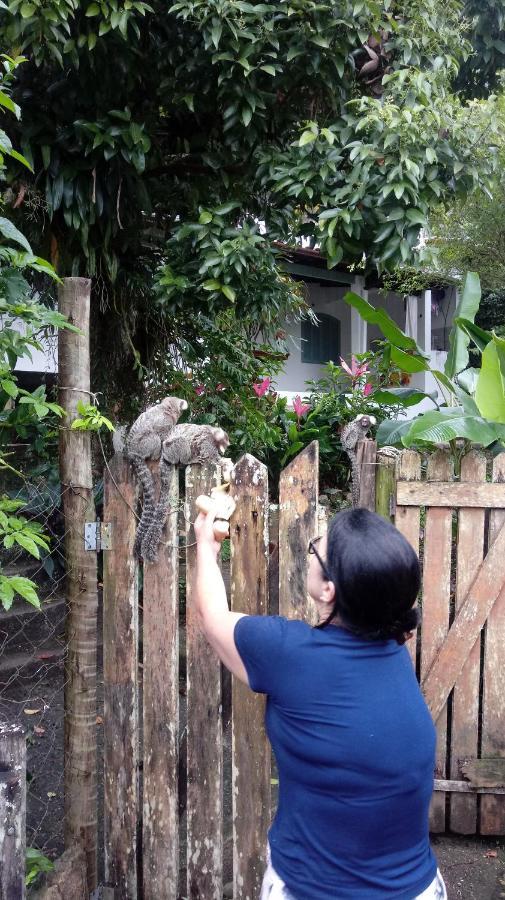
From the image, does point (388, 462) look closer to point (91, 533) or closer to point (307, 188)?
point (91, 533)

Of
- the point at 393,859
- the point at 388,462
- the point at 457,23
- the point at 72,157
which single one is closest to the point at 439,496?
the point at 388,462

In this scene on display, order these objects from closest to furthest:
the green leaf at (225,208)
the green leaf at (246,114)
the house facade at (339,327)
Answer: the green leaf at (246,114) < the green leaf at (225,208) < the house facade at (339,327)

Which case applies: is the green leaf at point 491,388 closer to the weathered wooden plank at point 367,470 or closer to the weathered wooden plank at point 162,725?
the weathered wooden plank at point 367,470

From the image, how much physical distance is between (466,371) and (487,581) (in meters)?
1.12

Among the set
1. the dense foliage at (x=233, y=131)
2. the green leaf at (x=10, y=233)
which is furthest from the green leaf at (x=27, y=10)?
the green leaf at (x=10, y=233)

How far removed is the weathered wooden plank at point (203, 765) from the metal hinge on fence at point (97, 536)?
0.95 ft

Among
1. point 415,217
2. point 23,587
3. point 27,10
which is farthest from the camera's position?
point 415,217

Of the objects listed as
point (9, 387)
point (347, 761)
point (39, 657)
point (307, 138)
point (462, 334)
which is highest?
point (307, 138)

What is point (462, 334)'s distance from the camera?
3.29 meters

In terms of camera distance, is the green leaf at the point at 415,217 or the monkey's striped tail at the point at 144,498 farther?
the green leaf at the point at 415,217

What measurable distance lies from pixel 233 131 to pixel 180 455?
256 cm

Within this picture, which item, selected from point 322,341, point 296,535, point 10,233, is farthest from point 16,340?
point 322,341

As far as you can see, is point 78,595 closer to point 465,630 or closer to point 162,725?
point 162,725

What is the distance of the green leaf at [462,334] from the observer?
3.29 meters
